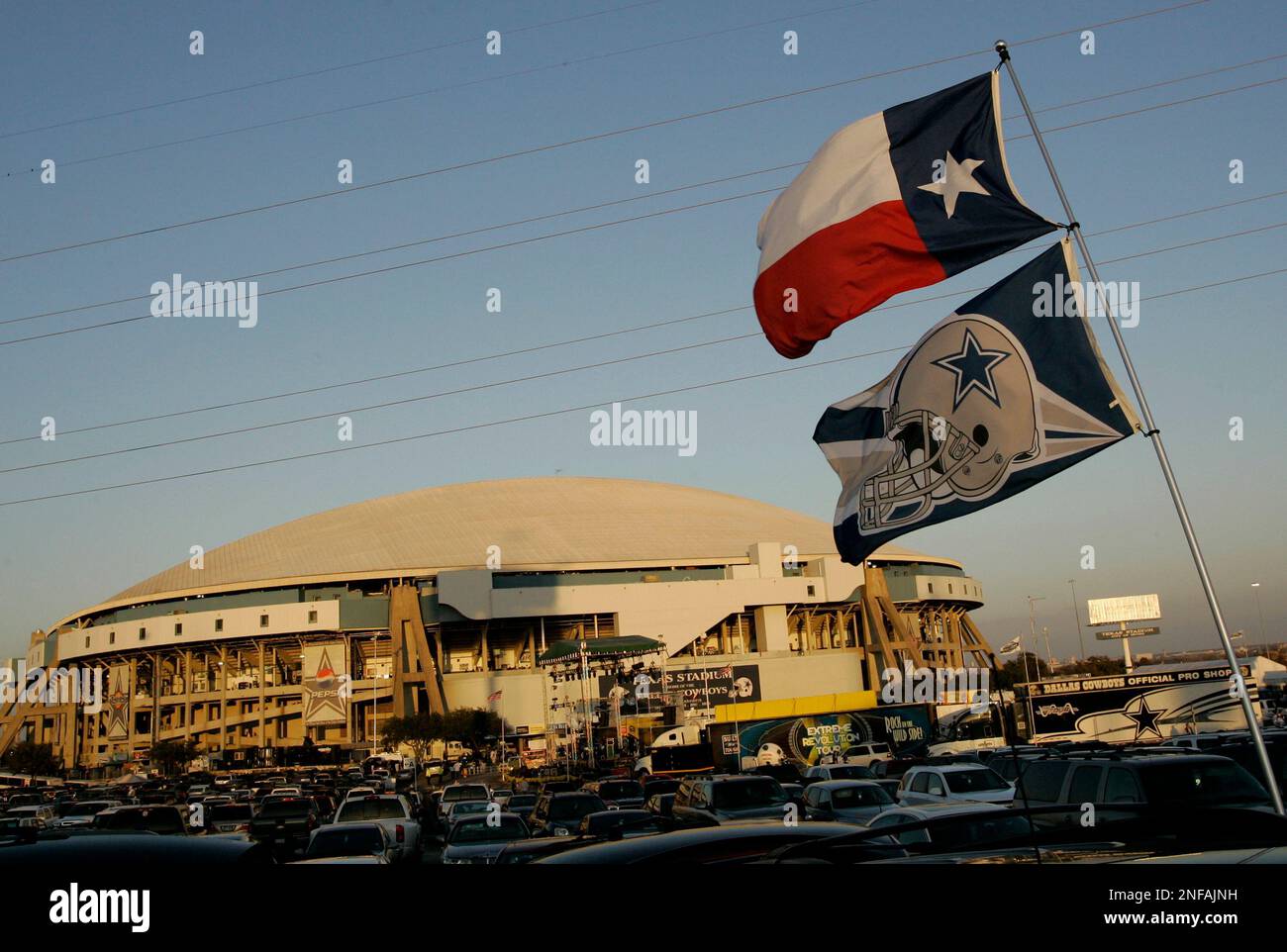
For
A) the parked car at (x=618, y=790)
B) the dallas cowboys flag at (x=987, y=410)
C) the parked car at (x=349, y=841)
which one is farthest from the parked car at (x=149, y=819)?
the dallas cowboys flag at (x=987, y=410)

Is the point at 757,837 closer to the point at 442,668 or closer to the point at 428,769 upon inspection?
the point at 428,769

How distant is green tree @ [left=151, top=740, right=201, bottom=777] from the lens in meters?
89.3

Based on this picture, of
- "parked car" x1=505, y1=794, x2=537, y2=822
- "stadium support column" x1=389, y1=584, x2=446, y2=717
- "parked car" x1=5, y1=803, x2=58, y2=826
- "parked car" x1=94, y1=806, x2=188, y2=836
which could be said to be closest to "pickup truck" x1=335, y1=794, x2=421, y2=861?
"parked car" x1=94, y1=806, x2=188, y2=836

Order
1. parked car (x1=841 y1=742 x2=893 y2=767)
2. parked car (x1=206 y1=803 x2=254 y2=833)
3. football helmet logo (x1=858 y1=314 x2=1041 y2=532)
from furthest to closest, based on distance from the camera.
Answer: parked car (x1=841 y1=742 x2=893 y2=767) < parked car (x1=206 y1=803 x2=254 y2=833) < football helmet logo (x1=858 y1=314 x2=1041 y2=532)

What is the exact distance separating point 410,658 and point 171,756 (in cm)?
1969

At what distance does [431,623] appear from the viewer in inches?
3858

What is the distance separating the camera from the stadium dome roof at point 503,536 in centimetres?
10425

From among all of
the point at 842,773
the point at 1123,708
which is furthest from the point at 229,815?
the point at 1123,708

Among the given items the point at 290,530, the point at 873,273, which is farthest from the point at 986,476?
the point at 290,530

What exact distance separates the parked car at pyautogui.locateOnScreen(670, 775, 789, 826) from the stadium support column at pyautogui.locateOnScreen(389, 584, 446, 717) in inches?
2848

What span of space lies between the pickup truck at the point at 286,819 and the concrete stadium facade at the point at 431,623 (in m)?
55.8

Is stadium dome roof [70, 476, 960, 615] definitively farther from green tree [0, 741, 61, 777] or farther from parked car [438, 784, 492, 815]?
parked car [438, 784, 492, 815]
